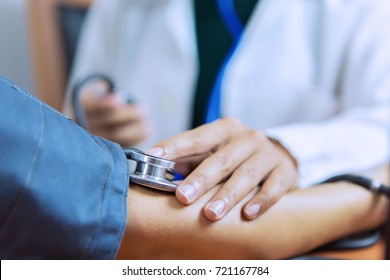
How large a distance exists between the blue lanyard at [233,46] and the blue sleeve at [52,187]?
0.54m

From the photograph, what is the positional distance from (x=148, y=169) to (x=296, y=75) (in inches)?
21.3

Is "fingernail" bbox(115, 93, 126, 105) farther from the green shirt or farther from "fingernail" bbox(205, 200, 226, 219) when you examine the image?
"fingernail" bbox(205, 200, 226, 219)

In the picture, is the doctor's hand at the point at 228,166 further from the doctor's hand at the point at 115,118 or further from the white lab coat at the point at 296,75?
the doctor's hand at the point at 115,118

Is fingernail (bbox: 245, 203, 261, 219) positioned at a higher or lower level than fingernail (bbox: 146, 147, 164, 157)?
lower

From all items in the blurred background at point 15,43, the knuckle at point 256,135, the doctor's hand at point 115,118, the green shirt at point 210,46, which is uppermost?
the knuckle at point 256,135

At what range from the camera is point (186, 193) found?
17.5 inches

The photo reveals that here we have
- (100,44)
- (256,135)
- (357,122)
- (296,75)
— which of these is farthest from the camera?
(100,44)

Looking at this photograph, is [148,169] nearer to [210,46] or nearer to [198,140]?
[198,140]

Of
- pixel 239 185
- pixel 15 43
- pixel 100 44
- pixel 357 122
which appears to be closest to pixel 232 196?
pixel 239 185

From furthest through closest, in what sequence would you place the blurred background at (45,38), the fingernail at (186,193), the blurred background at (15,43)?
the blurred background at (15,43) → the blurred background at (45,38) → the fingernail at (186,193)

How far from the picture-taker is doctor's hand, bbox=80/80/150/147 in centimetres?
96

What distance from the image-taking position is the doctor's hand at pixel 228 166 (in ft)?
1.52

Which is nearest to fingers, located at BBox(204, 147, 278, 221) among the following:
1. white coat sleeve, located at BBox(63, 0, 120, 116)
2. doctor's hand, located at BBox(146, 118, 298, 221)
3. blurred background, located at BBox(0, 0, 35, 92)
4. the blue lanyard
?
doctor's hand, located at BBox(146, 118, 298, 221)

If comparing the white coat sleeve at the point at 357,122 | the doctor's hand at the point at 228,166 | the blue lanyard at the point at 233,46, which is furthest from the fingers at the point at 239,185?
the blue lanyard at the point at 233,46
